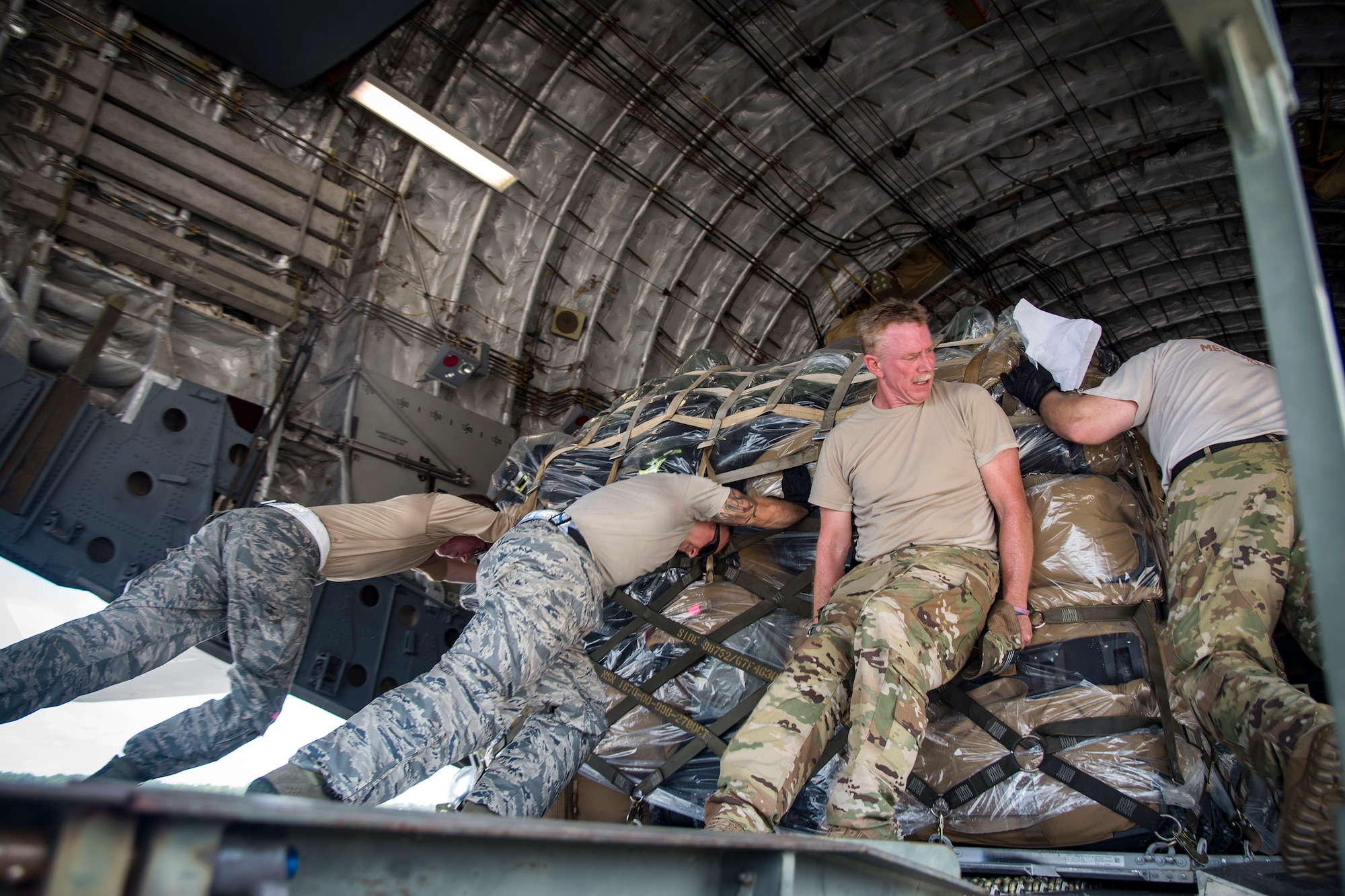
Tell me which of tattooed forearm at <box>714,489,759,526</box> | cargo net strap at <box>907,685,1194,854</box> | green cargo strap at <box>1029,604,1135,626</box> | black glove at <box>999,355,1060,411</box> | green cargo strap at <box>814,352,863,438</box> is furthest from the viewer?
green cargo strap at <box>814,352,863,438</box>

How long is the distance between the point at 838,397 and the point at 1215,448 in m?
1.63

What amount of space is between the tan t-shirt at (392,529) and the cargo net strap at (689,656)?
86 centimetres

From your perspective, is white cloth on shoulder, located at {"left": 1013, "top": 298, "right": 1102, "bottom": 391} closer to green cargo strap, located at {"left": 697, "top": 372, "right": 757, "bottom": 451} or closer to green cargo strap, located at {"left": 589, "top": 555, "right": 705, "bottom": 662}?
green cargo strap, located at {"left": 697, "top": 372, "right": 757, "bottom": 451}

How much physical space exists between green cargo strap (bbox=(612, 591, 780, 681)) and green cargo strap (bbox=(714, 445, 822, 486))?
2.62ft

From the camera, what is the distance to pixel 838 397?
13.0ft

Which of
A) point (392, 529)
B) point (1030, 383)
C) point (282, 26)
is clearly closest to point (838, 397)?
point (1030, 383)

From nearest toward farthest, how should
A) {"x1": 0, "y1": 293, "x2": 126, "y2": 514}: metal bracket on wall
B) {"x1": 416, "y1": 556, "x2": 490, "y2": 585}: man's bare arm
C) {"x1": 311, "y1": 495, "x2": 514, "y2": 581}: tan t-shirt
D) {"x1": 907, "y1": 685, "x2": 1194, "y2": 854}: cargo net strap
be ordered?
{"x1": 907, "y1": 685, "x2": 1194, "y2": 854}: cargo net strap
{"x1": 311, "y1": 495, "x2": 514, "y2": 581}: tan t-shirt
{"x1": 0, "y1": 293, "x2": 126, "y2": 514}: metal bracket on wall
{"x1": 416, "y1": 556, "x2": 490, "y2": 585}: man's bare arm

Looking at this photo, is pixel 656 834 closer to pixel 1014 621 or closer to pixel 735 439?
pixel 1014 621

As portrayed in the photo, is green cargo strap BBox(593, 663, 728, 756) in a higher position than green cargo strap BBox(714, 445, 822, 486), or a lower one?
lower

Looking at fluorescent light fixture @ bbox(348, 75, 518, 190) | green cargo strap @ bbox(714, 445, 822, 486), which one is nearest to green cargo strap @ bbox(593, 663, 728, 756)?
green cargo strap @ bbox(714, 445, 822, 486)

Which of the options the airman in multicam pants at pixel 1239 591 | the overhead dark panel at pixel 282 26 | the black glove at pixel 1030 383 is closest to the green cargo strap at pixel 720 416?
the black glove at pixel 1030 383

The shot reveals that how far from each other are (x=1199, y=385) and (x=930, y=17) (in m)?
5.96

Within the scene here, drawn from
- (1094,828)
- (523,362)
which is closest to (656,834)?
(1094,828)

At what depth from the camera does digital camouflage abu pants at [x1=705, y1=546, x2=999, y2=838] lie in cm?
233
